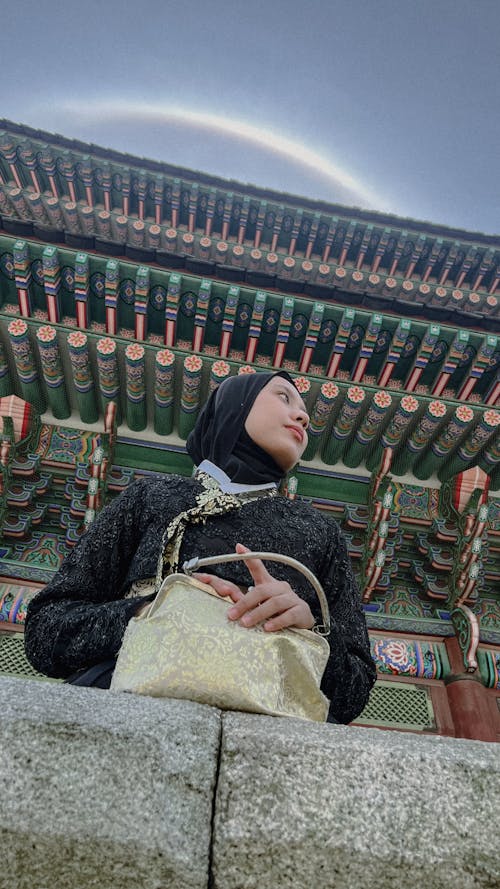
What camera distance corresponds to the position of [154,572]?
1.40 metres

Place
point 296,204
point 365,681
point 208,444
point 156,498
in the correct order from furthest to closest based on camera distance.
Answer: point 296,204
point 208,444
point 156,498
point 365,681

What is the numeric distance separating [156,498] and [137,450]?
3482 mm

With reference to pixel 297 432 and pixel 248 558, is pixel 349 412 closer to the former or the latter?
pixel 297 432

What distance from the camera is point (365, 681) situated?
4.83 ft

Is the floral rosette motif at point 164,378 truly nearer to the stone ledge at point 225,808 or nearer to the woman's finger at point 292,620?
the woman's finger at point 292,620

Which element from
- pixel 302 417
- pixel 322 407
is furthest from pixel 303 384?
pixel 302 417

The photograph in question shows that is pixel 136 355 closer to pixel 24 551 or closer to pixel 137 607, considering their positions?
pixel 24 551

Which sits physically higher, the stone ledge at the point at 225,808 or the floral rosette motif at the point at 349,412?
the stone ledge at the point at 225,808

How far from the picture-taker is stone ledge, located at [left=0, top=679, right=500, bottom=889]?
2.03 ft

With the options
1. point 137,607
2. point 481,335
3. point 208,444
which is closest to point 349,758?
point 137,607

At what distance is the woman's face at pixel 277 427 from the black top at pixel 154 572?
164 mm

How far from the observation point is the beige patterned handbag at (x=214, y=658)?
0.96 metres

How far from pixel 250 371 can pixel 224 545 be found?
3.44 meters

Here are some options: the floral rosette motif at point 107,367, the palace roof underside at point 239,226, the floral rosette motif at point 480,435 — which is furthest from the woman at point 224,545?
the palace roof underside at point 239,226
